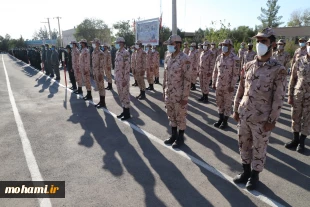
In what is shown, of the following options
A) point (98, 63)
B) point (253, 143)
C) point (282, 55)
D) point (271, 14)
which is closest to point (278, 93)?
point (253, 143)

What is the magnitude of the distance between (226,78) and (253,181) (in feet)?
8.67

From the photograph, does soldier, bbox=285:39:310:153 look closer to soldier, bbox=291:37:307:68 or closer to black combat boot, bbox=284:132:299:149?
black combat boot, bbox=284:132:299:149

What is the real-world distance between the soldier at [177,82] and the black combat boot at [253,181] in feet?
5.18

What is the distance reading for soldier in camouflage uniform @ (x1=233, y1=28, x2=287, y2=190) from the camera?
9.23 feet

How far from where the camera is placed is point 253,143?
10.1 feet

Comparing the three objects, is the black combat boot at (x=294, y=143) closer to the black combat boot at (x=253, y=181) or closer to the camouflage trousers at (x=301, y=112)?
the camouflage trousers at (x=301, y=112)

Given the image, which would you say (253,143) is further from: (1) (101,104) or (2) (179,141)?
(1) (101,104)

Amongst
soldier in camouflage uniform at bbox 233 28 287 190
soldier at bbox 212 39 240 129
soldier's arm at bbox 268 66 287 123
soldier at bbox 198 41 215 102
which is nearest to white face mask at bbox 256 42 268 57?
soldier in camouflage uniform at bbox 233 28 287 190

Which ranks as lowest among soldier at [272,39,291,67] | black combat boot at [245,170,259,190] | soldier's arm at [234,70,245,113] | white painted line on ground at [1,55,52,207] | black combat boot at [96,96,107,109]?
white painted line on ground at [1,55,52,207]

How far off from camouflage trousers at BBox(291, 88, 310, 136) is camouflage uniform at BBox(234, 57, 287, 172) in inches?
64.5

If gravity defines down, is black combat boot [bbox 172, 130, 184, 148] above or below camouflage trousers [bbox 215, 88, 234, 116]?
below

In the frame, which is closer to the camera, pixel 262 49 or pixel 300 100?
pixel 262 49

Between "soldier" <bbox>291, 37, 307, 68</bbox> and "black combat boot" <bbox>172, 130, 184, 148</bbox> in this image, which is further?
"soldier" <bbox>291, 37, 307, 68</bbox>

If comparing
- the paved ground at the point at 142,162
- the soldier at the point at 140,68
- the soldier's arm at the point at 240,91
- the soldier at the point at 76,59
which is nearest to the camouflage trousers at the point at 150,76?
the soldier at the point at 140,68
